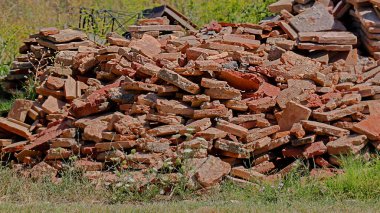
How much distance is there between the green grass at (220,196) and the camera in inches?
261

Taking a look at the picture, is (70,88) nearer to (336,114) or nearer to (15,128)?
(15,128)

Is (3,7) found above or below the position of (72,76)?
below

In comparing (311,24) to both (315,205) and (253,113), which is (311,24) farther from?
(315,205)

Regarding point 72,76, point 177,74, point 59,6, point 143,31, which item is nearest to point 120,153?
point 177,74

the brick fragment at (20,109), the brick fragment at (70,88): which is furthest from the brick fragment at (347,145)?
the brick fragment at (20,109)

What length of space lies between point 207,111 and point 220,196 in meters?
1.16

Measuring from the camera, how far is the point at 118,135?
323 inches

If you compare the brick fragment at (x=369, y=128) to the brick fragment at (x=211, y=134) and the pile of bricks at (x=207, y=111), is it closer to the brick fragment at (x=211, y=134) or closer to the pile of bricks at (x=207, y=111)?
the pile of bricks at (x=207, y=111)

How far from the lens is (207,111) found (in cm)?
819

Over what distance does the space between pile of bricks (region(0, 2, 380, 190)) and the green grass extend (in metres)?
0.18

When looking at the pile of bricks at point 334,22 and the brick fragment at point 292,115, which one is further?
the pile of bricks at point 334,22

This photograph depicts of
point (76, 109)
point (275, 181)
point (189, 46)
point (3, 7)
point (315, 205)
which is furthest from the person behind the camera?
point (3, 7)

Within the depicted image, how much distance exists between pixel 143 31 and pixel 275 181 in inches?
161

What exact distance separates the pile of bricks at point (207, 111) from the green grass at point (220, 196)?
18 centimetres
